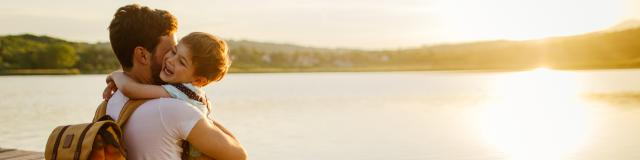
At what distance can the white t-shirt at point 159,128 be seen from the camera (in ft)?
6.67

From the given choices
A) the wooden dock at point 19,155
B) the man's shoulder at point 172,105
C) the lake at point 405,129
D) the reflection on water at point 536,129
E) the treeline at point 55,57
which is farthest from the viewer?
the treeline at point 55,57

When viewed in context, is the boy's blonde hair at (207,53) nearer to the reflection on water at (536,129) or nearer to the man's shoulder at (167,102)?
the man's shoulder at (167,102)

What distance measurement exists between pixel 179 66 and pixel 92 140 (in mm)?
285

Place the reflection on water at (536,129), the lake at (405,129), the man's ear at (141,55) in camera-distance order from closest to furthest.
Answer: the man's ear at (141,55) → the lake at (405,129) → the reflection on water at (536,129)

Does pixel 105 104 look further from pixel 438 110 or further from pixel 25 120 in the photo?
pixel 438 110

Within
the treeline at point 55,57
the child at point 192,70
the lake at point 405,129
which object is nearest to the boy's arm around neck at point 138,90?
the child at point 192,70

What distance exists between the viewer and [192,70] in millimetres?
2133

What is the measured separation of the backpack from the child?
0.20 feet

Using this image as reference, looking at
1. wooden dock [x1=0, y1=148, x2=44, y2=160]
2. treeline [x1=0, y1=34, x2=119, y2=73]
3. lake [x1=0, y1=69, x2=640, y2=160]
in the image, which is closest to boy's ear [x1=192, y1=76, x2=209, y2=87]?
wooden dock [x1=0, y1=148, x2=44, y2=160]

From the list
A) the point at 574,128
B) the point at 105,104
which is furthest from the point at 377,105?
the point at 105,104

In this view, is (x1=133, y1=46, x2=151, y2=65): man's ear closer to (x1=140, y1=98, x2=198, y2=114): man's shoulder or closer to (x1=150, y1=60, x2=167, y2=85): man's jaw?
(x1=150, y1=60, x2=167, y2=85): man's jaw

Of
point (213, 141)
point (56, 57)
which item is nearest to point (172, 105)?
point (213, 141)

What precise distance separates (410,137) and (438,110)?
647cm

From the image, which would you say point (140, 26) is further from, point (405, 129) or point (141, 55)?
point (405, 129)
